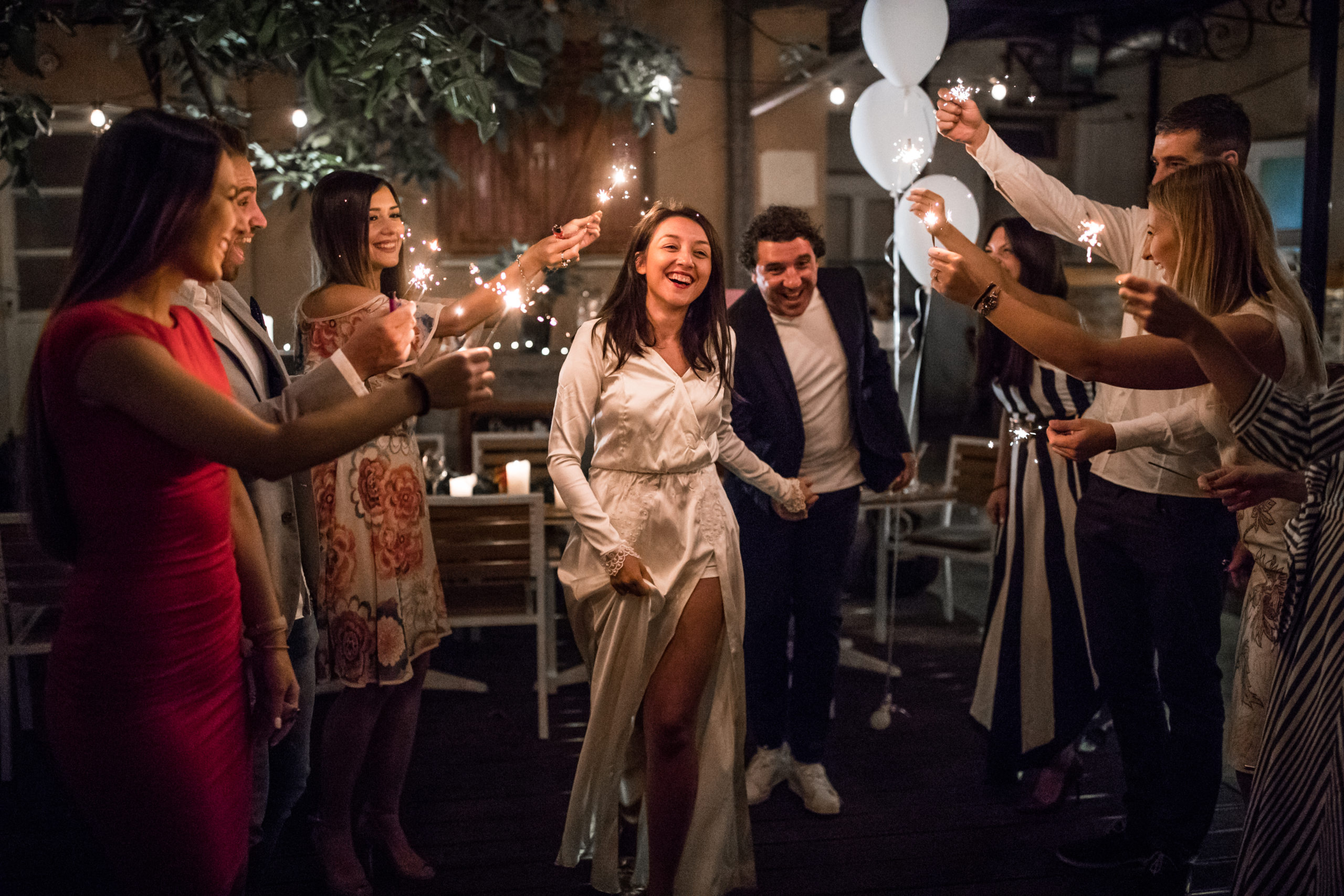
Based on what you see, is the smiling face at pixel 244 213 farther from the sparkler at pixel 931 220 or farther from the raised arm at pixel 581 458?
the sparkler at pixel 931 220

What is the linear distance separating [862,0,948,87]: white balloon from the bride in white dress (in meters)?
1.66

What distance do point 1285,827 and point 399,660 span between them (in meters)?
1.88

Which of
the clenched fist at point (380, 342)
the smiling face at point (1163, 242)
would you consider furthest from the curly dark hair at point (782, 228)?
the clenched fist at point (380, 342)

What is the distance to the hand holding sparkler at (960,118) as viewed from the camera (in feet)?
8.04

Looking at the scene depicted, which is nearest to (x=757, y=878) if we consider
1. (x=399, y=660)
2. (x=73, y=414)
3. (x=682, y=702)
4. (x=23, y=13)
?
(x=682, y=702)

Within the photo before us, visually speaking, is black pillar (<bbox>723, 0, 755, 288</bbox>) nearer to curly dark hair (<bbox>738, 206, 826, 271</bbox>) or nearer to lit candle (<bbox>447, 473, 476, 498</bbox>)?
lit candle (<bbox>447, 473, 476, 498</bbox>)

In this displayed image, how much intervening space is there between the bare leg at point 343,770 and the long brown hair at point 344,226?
3.30 feet

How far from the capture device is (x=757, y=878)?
2637 millimetres

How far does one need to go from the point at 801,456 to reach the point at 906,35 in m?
1.69

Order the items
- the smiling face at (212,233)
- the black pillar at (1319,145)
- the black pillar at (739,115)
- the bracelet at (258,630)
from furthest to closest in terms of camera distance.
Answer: the black pillar at (739,115)
the black pillar at (1319,145)
the bracelet at (258,630)
the smiling face at (212,233)

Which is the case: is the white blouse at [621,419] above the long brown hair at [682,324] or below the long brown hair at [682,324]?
below

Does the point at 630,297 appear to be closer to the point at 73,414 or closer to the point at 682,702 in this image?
the point at 682,702

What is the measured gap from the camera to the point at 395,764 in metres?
2.64

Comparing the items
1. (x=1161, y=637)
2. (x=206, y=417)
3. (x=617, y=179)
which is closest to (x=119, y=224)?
(x=206, y=417)
